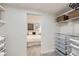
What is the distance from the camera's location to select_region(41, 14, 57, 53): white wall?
1.21 metres

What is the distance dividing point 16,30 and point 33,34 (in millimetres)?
214

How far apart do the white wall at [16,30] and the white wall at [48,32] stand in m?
0.24

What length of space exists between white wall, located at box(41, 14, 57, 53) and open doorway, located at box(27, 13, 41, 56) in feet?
0.20

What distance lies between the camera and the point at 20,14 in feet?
3.86

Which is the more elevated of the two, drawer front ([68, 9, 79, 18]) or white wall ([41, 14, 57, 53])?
drawer front ([68, 9, 79, 18])

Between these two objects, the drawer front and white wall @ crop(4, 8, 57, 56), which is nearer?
the drawer front

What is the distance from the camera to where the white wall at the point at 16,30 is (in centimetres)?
115

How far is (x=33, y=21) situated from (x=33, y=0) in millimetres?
488

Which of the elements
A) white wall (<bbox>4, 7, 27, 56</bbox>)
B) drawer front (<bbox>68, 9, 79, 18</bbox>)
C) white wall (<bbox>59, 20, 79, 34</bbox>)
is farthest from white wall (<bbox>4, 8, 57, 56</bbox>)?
drawer front (<bbox>68, 9, 79, 18</bbox>)

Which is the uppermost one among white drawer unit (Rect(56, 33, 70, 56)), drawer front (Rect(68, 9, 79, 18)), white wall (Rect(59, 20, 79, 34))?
drawer front (Rect(68, 9, 79, 18))

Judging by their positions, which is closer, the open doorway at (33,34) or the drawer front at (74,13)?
the drawer front at (74,13)

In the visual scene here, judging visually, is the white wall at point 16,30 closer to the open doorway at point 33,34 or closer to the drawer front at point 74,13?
the open doorway at point 33,34

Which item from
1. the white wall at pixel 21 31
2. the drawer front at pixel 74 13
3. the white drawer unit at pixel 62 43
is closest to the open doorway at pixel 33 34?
the white wall at pixel 21 31

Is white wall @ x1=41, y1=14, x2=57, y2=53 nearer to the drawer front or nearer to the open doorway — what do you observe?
the open doorway
